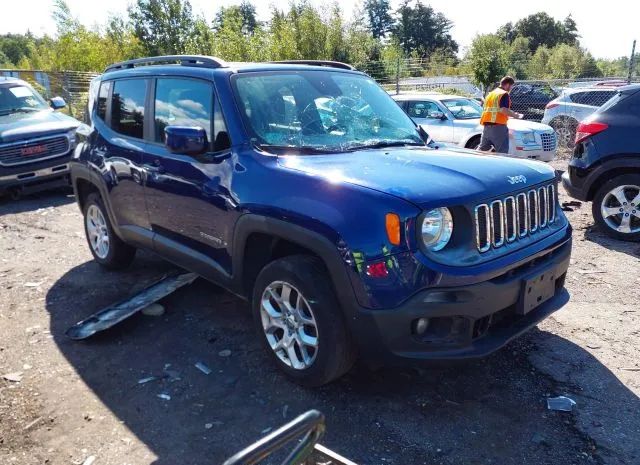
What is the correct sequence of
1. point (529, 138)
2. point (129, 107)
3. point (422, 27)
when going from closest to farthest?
point (129, 107)
point (529, 138)
point (422, 27)

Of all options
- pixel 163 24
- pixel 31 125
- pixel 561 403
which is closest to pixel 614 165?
pixel 561 403

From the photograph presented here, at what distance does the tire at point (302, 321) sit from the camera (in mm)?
2906

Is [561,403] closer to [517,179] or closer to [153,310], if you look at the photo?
[517,179]

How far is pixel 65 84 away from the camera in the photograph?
19562mm

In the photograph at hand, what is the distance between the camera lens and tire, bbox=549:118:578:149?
1336 cm

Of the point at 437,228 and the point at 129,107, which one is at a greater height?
the point at 129,107

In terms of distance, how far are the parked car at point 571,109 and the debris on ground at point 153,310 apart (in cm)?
1169

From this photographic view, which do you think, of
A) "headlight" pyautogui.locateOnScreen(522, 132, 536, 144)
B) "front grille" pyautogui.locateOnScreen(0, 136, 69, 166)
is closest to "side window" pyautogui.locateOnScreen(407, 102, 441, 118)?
"headlight" pyautogui.locateOnScreen(522, 132, 536, 144)

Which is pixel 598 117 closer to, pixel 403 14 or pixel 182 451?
pixel 182 451

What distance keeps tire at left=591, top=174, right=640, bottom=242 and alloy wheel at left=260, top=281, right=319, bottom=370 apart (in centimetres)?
465

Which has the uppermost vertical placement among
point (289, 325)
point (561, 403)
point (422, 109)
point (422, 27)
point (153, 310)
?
point (422, 27)

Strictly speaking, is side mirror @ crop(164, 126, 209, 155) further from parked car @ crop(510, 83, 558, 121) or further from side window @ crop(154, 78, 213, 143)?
parked car @ crop(510, 83, 558, 121)

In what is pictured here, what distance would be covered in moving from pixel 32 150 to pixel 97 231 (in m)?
4.30

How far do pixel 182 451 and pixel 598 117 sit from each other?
5801 mm
